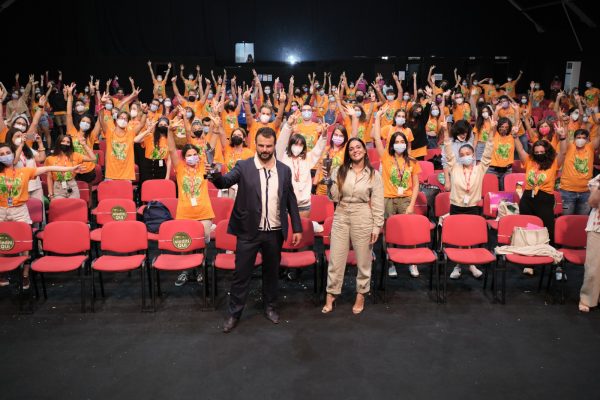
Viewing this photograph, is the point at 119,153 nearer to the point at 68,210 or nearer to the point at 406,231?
the point at 68,210

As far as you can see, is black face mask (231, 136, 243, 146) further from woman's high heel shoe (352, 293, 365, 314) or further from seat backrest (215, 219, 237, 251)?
woman's high heel shoe (352, 293, 365, 314)

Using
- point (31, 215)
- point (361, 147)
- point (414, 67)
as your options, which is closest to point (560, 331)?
point (361, 147)

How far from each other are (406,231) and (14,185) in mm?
4273

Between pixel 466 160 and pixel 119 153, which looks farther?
pixel 119 153

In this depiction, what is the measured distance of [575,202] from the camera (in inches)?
266

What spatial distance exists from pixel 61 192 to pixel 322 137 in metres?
3.74

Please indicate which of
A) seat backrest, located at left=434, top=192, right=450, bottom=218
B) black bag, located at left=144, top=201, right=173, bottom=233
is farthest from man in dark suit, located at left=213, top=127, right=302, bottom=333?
seat backrest, located at left=434, top=192, right=450, bottom=218

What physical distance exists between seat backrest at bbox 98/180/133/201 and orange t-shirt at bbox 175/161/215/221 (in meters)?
1.76

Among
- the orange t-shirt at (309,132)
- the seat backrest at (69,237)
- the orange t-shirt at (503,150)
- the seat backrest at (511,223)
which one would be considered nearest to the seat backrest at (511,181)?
the orange t-shirt at (503,150)

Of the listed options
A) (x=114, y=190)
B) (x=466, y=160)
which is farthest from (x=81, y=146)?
(x=466, y=160)

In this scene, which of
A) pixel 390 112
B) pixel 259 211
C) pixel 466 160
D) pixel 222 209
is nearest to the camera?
pixel 259 211

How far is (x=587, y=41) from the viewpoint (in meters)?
17.1

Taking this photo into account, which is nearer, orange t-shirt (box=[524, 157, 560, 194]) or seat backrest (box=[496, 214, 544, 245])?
seat backrest (box=[496, 214, 544, 245])

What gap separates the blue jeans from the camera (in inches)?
262
